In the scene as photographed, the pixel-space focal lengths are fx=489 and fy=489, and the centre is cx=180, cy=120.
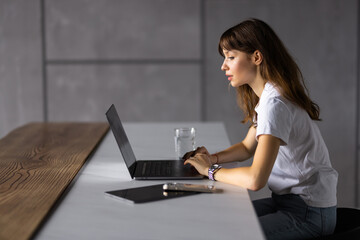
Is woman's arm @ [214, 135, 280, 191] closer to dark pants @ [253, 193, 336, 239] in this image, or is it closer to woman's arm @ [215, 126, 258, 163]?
dark pants @ [253, 193, 336, 239]

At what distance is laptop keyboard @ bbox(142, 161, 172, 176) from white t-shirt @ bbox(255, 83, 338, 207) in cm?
37

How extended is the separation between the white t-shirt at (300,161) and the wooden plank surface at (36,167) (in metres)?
0.70

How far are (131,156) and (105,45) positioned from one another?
2.39m

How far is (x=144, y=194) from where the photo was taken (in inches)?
55.3

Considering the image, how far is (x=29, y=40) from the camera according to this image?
4.03 m

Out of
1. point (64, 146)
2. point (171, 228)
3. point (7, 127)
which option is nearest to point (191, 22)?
point (7, 127)

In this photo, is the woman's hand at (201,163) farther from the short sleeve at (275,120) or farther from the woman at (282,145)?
the short sleeve at (275,120)

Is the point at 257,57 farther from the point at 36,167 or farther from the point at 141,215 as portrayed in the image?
the point at 36,167

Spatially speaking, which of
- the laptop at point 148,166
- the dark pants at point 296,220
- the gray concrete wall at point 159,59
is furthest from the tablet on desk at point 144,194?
the gray concrete wall at point 159,59

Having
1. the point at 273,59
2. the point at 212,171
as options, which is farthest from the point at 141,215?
the point at 273,59

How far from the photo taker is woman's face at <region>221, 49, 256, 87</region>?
1718 mm

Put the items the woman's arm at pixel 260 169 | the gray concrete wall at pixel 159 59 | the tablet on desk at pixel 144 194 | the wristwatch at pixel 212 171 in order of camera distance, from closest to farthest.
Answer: the tablet on desk at pixel 144 194 < the woman's arm at pixel 260 169 < the wristwatch at pixel 212 171 < the gray concrete wall at pixel 159 59

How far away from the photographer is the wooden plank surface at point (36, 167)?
1196 millimetres

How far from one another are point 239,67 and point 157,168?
0.46 metres
